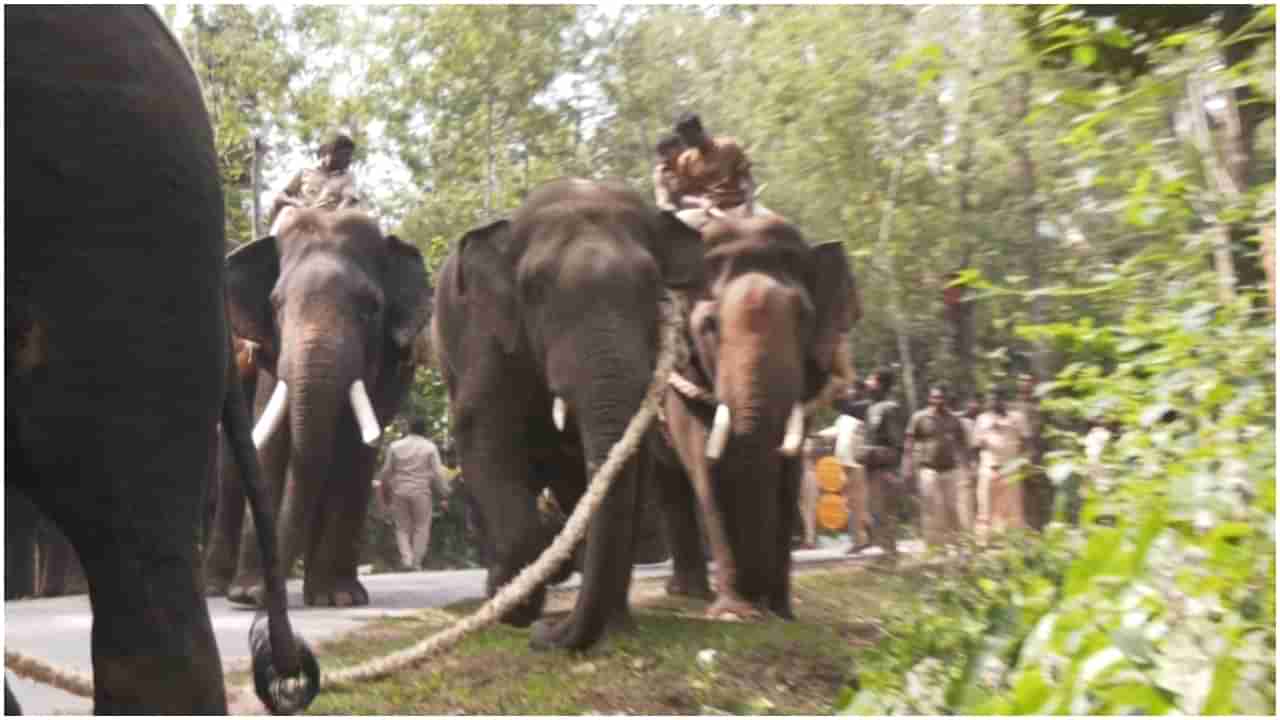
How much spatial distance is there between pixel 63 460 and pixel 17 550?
2350 millimetres

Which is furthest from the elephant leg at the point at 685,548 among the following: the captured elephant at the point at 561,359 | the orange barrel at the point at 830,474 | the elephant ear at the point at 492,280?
the orange barrel at the point at 830,474

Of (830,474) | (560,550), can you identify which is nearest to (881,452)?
(830,474)

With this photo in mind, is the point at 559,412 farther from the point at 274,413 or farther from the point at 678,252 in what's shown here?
the point at 274,413

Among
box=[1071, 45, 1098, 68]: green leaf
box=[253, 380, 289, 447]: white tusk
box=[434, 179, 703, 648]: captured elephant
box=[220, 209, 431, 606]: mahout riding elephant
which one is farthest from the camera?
box=[253, 380, 289, 447]: white tusk

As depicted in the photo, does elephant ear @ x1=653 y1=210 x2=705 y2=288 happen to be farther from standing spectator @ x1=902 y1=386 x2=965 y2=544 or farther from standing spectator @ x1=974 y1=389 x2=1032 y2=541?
standing spectator @ x1=902 y1=386 x2=965 y2=544

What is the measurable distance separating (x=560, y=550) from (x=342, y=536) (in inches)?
146

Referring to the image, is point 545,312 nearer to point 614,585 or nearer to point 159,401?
point 614,585

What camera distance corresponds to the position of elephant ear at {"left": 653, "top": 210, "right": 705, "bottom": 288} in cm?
769

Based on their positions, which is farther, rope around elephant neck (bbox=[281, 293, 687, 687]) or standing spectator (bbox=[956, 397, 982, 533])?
standing spectator (bbox=[956, 397, 982, 533])

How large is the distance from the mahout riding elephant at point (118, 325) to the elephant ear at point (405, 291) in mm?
6591

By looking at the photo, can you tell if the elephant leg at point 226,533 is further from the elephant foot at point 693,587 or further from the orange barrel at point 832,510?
the orange barrel at point 832,510

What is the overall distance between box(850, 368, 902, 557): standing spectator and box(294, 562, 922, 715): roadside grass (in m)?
5.24


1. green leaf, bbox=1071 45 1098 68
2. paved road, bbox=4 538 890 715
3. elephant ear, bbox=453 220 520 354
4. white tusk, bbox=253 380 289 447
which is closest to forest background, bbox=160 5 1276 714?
green leaf, bbox=1071 45 1098 68

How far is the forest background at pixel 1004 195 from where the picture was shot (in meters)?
3.26
